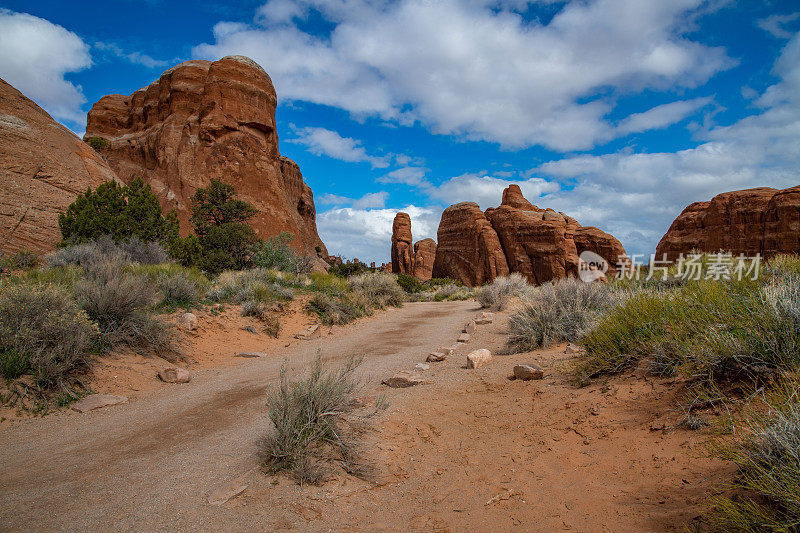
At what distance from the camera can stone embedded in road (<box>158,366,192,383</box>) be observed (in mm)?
6859

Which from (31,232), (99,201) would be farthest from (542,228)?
(31,232)

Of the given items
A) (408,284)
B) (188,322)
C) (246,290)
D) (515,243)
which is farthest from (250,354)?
(515,243)

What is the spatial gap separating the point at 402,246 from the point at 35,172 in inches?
1905

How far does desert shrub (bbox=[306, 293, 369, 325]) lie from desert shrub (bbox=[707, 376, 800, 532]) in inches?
451

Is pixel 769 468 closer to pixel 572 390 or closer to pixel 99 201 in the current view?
pixel 572 390

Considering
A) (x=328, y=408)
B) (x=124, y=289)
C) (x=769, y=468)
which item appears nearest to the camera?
(x=769, y=468)

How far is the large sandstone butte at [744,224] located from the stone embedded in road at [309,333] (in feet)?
110

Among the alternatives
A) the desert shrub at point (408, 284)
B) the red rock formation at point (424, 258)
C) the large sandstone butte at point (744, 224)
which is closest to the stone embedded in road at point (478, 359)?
the desert shrub at point (408, 284)

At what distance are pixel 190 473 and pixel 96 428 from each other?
2.31 metres

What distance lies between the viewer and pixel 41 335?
18.7 ft

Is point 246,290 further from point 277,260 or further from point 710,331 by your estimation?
point 710,331

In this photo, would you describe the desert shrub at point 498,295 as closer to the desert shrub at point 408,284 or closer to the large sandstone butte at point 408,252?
the desert shrub at point 408,284

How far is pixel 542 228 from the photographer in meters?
43.0

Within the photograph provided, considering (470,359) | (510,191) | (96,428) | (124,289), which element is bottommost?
(96,428)
